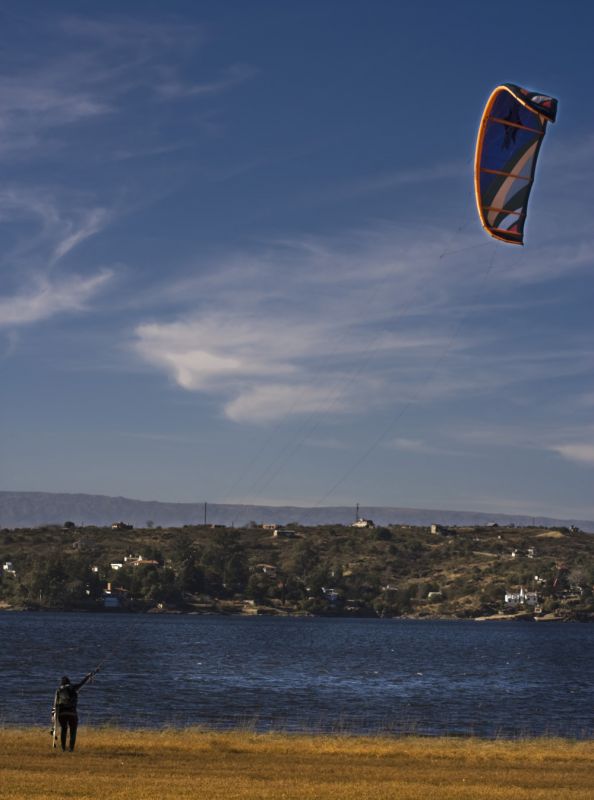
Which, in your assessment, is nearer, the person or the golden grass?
the golden grass

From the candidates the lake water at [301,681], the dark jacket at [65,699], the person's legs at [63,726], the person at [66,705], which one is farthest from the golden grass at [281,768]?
the lake water at [301,681]

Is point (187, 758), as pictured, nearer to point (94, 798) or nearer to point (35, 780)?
point (35, 780)

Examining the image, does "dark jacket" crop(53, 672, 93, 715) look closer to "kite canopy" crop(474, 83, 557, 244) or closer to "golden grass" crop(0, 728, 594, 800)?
"golden grass" crop(0, 728, 594, 800)

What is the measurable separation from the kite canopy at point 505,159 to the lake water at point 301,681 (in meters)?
24.5

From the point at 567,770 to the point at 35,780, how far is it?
1438cm

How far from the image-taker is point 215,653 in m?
115

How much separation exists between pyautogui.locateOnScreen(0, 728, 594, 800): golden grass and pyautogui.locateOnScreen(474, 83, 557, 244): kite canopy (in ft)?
48.0

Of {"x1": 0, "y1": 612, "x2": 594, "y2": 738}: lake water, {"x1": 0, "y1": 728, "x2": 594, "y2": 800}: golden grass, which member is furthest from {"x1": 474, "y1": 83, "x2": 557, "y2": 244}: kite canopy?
{"x1": 0, "y1": 612, "x2": 594, "y2": 738}: lake water

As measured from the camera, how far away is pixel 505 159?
32812 mm

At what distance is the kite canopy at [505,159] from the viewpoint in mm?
32344

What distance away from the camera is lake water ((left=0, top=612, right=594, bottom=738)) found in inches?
2112

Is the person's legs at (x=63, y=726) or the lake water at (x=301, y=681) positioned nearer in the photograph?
the person's legs at (x=63, y=726)

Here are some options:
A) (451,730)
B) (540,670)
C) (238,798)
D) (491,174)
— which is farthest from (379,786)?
(540,670)

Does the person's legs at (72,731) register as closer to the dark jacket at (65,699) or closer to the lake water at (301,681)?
the dark jacket at (65,699)
